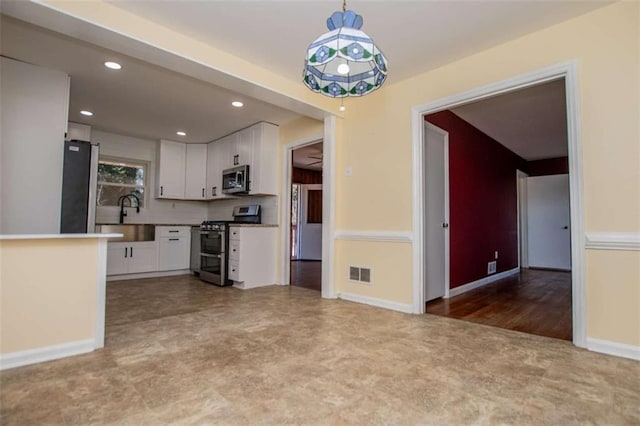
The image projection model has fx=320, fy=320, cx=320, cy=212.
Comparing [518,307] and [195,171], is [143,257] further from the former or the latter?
[518,307]

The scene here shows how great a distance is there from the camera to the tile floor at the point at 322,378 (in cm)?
146

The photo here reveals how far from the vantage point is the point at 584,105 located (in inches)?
92.6

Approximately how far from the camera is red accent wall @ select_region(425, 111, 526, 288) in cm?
430

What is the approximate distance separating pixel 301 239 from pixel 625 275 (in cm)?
669

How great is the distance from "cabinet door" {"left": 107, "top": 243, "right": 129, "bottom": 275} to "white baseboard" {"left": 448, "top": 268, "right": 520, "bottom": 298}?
16.0 ft

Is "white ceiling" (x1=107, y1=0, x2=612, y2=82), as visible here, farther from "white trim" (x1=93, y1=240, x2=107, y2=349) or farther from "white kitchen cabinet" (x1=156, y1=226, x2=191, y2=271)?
"white kitchen cabinet" (x1=156, y1=226, x2=191, y2=271)

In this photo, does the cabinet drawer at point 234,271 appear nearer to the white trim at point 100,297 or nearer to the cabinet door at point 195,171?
the cabinet door at point 195,171

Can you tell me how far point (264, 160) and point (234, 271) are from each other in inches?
66.6

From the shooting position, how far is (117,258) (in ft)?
16.4

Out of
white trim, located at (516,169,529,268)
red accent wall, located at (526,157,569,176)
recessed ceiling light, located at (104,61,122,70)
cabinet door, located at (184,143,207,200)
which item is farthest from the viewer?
white trim, located at (516,169,529,268)

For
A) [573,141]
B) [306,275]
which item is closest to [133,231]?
[306,275]

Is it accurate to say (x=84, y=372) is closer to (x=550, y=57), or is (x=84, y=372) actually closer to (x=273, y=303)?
(x=273, y=303)

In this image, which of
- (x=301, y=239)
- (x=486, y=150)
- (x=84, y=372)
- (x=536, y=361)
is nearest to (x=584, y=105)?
(x=536, y=361)

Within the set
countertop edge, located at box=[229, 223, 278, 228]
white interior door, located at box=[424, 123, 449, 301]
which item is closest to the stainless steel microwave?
countertop edge, located at box=[229, 223, 278, 228]
